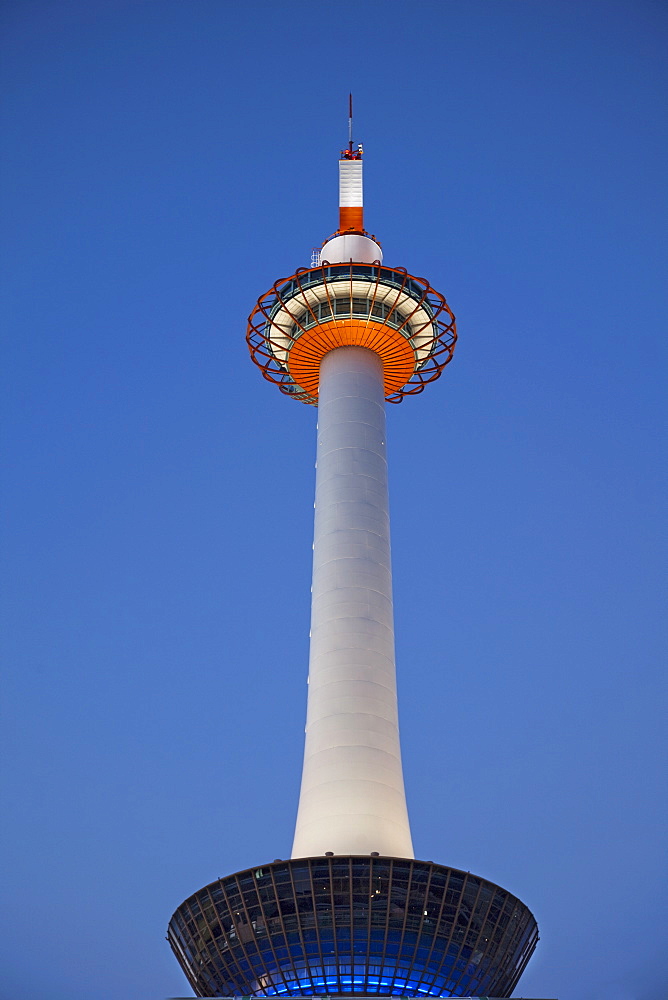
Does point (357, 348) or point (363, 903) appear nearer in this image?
point (363, 903)

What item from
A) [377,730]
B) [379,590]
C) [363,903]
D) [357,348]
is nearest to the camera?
[363,903]

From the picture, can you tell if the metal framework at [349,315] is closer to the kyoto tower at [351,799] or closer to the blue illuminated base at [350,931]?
the kyoto tower at [351,799]

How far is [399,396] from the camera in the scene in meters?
96.8

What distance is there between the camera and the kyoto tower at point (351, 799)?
6109cm

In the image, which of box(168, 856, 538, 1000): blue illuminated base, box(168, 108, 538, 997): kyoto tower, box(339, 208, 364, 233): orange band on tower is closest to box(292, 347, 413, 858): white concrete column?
box(168, 108, 538, 997): kyoto tower

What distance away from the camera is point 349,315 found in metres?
87.3

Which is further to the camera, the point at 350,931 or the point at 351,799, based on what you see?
the point at 351,799

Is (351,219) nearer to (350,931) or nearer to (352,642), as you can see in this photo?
(352,642)

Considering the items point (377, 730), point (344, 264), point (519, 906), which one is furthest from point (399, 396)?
point (519, 906)

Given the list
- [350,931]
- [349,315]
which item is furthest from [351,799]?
[349,315]

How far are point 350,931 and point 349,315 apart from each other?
43486mm

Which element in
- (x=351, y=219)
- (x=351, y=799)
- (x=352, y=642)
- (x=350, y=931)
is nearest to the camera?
(x=350, y=931)

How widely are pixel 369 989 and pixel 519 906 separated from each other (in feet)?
29.7

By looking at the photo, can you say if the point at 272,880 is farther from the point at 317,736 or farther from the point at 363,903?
the point at 317,736
